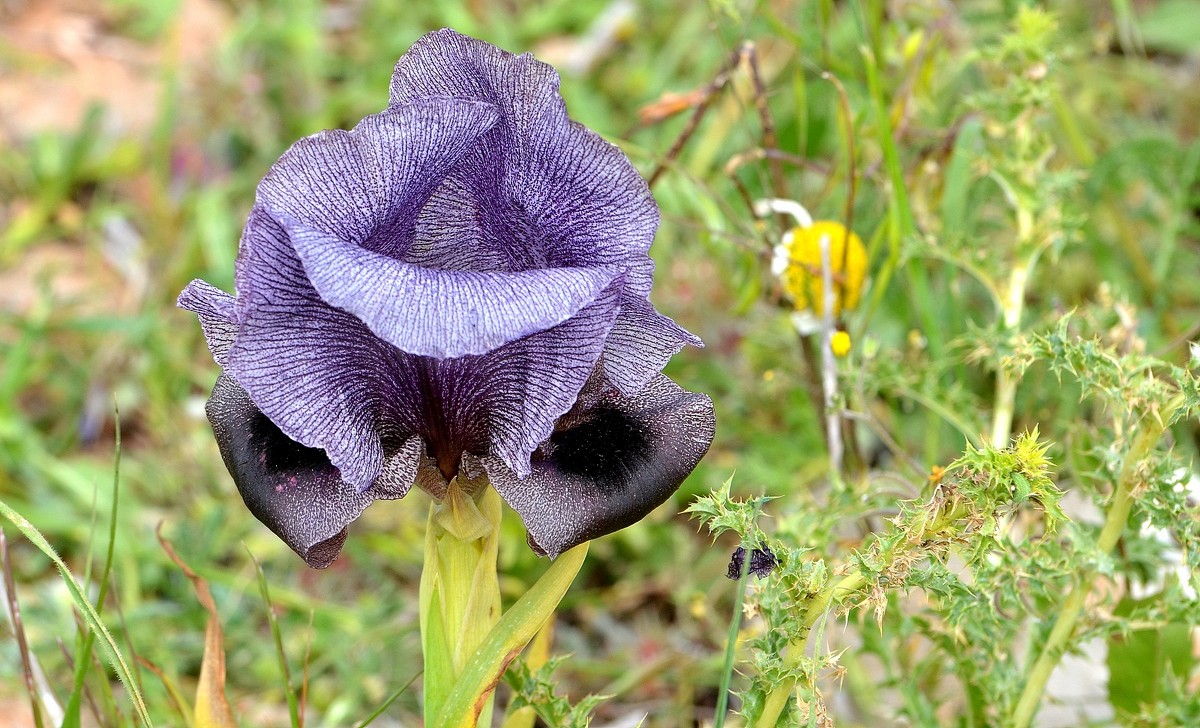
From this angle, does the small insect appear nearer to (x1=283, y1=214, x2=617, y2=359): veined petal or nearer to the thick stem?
(x1=283, y1=214, x2=617, y2=359): veined petal

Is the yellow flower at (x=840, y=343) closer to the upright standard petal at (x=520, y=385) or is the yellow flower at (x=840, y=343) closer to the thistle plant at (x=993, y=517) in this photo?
the thistle plant at (x=993, y=517)

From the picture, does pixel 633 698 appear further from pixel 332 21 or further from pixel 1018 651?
pixel 332 21

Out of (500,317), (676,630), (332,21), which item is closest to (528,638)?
(500,317)

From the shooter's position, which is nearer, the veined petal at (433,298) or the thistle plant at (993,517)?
the veined petal at (433,298)

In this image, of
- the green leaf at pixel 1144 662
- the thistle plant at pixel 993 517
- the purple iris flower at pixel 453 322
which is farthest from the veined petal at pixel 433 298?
the green leaf at pixel 1144 662

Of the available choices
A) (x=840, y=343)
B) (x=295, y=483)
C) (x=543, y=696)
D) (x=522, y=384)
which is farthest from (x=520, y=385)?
(x=840, y=343)

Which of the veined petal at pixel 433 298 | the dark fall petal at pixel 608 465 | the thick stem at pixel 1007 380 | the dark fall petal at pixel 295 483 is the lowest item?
the thick stem at pixel 1007 380
